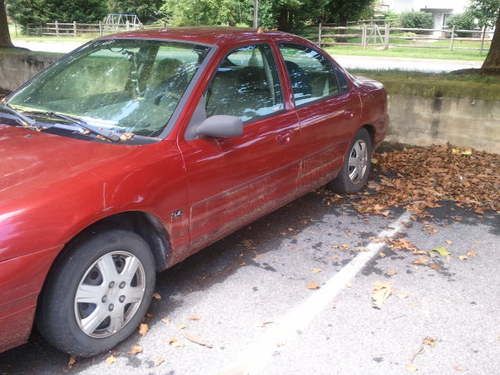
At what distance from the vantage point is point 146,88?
11.8 ft

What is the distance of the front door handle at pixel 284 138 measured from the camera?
4031mm

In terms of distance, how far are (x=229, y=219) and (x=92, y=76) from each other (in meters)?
1.47

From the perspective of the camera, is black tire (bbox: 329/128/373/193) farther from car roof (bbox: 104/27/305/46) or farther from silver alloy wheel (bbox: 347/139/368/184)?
car roof (bbox: 104/27/305/46)

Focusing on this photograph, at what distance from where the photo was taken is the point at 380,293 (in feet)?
12.0

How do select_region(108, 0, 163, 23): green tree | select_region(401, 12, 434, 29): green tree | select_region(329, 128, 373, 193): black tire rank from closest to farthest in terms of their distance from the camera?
select_region(329, 128, 373, 193): black tire, select_region(401, 12, 434, 29): green tree, select_region(108, 0, 163, 23): green tree

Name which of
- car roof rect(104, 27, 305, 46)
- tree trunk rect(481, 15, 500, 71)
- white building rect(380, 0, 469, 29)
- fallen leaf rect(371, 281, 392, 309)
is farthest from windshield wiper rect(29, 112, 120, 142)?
white building rect(380, 0, 469, 29)

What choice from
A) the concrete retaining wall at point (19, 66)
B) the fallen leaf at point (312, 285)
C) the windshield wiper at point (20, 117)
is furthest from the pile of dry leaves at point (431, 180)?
the concrete retaining wall at point (19, 66)

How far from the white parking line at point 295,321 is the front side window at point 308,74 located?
Result: 1344 millimetres

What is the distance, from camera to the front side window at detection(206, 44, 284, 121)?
3.62m

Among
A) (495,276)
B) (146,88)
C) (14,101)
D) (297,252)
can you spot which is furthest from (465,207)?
(14,101)

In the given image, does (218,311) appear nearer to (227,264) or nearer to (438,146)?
(227,264)

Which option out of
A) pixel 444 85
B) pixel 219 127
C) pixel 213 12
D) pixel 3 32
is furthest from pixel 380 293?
pixel 213 12

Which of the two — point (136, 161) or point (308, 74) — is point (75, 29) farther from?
point (136, 161)

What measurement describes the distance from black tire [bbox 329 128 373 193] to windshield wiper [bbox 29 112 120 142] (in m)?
2.66
